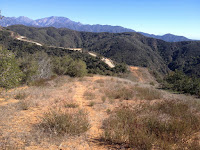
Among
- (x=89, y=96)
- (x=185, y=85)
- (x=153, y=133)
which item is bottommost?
(x=185, y=85)

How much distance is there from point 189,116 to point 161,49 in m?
148

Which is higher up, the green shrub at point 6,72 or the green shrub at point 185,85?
the green shrub at point 6,72

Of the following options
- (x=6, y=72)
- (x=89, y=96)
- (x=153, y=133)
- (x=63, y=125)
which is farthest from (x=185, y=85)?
(x=6, y=72)

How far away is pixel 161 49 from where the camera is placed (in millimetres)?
135625

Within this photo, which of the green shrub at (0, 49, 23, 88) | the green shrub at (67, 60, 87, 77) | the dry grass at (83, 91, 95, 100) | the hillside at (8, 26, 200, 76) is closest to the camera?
the green shrub at (0, 49, 23, 88)

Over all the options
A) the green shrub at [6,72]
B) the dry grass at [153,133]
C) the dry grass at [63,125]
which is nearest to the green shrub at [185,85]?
the dry grass at [153,133]

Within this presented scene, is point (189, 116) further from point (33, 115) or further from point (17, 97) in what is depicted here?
point (17, 97)

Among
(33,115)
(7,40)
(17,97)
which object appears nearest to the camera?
(33,115)

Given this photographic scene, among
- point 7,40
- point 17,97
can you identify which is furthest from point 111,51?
point 17,97

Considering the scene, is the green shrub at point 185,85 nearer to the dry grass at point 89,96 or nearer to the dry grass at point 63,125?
the dry grass at point 89,96

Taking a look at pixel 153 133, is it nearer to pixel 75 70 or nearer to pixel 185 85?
pixel 185 85

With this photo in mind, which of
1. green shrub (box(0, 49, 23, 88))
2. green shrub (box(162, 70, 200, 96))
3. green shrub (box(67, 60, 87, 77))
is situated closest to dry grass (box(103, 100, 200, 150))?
green shrub (box(0, 49, 23, 88))

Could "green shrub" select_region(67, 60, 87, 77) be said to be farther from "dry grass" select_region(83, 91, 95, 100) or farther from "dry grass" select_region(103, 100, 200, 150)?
"dry grass" select_region(103, 100, 200, 150)

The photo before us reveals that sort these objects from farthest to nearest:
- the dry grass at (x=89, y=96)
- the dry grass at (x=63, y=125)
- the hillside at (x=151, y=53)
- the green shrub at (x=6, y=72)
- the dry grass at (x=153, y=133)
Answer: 1. the hillside at (x=151, y=53)
2. the dry grass at (x=89, y=96)
3. the green shrub at (x=6, y=72)
4. the dry grass at (x=63, y=125)
5. the dry grass at (x=153, y=133)
